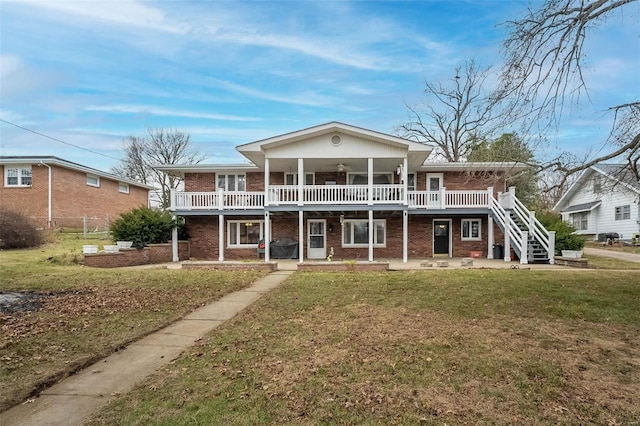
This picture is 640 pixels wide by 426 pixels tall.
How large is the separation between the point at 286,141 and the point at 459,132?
73.0 ft

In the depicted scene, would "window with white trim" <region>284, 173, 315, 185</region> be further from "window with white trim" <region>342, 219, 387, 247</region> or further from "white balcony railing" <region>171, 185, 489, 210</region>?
"window with white trim" <region>342, 219, 387, 247</region>

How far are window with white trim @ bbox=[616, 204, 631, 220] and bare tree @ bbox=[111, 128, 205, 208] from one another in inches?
1564

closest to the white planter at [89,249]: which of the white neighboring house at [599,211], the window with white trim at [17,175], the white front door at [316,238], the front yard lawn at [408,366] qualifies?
the white front door at [316,238]

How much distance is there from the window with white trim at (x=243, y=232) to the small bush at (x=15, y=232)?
860 centimetres

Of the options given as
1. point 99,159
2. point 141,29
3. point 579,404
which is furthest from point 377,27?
point 99,159

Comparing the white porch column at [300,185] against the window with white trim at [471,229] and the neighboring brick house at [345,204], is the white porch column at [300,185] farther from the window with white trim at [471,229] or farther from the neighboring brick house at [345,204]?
the window with white trim at [471,229]

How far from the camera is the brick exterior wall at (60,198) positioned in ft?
77.0

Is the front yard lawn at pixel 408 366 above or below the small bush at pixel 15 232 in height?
below

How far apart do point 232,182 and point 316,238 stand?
538 centimetres

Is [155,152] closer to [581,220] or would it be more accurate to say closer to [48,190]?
[48,190]

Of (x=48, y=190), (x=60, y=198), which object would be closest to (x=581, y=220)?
(x=60, y=198)

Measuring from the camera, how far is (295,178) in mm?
20656

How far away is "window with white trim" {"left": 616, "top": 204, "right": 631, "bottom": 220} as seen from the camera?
28.5 metres

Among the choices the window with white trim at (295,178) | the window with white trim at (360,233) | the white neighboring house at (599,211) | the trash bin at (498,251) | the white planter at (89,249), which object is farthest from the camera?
the white neighboring house at (599,211)
